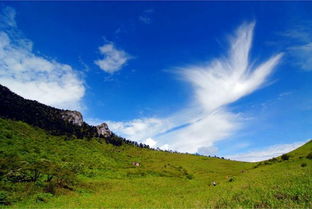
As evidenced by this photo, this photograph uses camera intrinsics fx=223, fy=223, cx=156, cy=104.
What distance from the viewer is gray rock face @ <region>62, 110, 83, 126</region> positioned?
133125mm

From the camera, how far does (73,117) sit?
138 meters

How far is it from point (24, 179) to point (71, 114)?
120488 millimetres

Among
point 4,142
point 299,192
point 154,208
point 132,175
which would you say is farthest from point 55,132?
point 299,192

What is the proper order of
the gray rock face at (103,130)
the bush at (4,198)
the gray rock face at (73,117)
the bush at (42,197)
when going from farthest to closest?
the gray rock face at (103,130)
the gray rock face at (73,117)
the bush at (42,197)
the bush at (4,198)

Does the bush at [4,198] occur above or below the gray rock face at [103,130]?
below

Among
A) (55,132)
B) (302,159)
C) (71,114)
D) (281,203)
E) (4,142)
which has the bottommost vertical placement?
(281,203)

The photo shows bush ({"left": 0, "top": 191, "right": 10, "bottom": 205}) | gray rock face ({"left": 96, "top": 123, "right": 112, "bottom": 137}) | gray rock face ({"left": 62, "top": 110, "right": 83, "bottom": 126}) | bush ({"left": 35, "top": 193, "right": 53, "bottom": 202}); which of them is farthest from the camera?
gray rock face ({"left": 96, "top": 123, "right": 112, "bottom": 137})

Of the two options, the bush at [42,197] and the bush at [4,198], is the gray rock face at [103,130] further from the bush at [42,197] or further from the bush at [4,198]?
the bush at [4,198]

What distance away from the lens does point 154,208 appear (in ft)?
53.8

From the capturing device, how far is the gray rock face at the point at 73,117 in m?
133

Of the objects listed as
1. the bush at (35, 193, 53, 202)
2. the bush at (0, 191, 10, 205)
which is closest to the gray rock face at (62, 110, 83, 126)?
the bush at (35, 193, 53, 202)

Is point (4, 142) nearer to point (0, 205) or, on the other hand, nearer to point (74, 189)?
point (74, 189)

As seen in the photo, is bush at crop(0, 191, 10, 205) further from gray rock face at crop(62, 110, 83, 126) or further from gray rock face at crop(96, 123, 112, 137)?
gray rock face at crop(96, 123, 112, 137)

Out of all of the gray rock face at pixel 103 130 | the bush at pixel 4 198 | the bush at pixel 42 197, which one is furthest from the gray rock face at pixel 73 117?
the bush at pixel 4 198
